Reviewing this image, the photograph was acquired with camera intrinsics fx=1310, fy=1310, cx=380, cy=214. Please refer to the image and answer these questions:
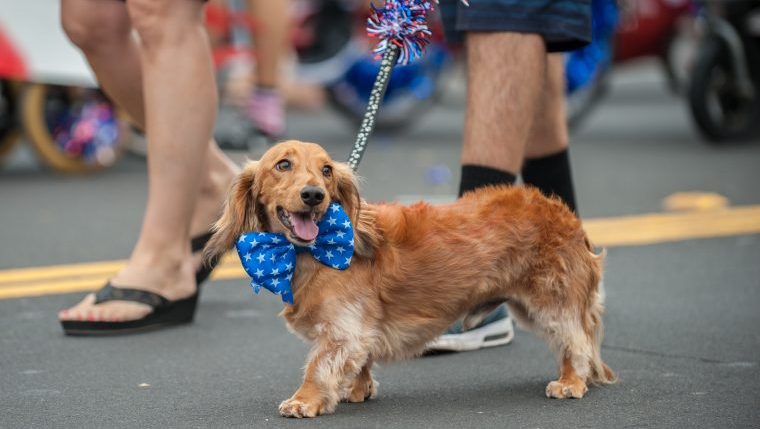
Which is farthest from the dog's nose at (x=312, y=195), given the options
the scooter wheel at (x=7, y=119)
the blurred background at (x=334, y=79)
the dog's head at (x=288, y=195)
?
the scooter wheel at (x=7, y=119)

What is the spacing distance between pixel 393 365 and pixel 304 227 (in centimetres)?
84

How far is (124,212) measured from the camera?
673cm

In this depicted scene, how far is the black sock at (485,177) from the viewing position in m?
3.80

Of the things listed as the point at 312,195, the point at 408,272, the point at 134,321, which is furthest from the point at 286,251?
the point at 134,321

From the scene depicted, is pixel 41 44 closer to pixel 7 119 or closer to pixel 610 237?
pixel 7 119

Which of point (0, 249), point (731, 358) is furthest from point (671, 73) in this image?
point (731, 358)

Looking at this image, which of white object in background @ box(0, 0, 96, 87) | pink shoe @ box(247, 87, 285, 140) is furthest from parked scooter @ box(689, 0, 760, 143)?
white object in background @ box(0, 0, 96, 87)

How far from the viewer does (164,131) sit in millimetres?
4152

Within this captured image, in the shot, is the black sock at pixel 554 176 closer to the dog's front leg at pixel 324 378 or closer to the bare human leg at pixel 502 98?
the bare human leg at pixel 502 98

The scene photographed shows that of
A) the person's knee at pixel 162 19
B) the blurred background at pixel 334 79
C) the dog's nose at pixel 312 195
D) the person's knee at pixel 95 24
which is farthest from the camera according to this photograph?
the blurred background at pixel 334 79

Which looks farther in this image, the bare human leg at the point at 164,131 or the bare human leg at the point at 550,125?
the bare human leg at the point at 550,125

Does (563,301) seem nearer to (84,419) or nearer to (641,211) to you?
(84,419)

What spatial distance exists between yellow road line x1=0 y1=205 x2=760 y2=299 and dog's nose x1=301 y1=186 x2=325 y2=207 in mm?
1541

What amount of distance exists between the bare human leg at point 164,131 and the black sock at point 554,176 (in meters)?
1.08
